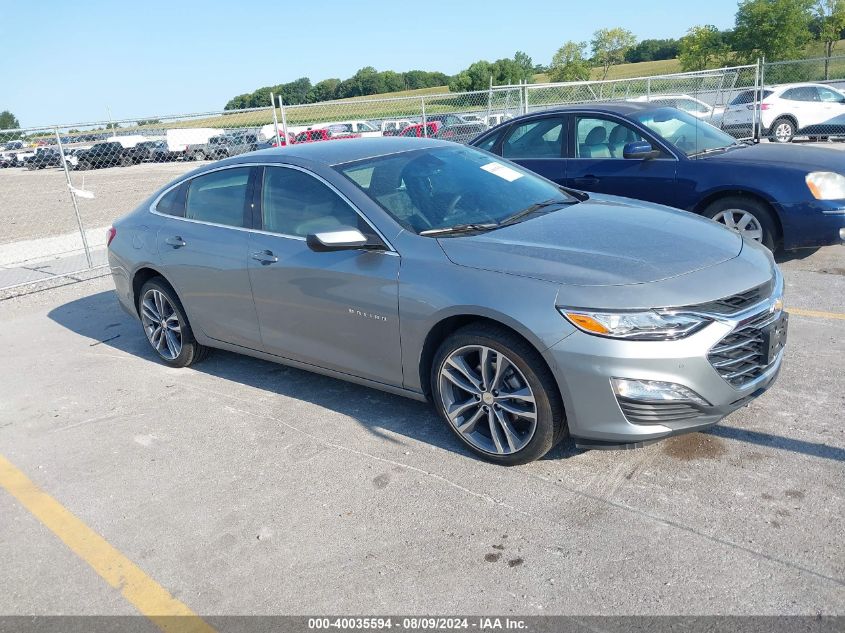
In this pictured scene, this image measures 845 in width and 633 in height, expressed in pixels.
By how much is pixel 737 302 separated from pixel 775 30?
45403mm

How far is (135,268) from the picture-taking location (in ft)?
18.2

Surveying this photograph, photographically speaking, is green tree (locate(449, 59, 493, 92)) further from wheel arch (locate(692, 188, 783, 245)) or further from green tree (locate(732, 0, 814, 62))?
wheel arch (locate(692, 188, 783, 245))

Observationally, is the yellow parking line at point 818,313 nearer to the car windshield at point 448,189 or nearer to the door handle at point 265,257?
the car windshield at point 448,189

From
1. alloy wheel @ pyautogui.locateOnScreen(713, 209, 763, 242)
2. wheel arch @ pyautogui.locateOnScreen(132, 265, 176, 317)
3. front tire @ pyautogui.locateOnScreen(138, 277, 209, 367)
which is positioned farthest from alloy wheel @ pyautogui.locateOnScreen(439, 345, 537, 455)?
alloy wheel @ pyautogui.locateOnScreen(713, 209, 763, 242)

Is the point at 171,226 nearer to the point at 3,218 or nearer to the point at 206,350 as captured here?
the point at 206,350

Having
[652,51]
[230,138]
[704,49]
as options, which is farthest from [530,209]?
[652,51]

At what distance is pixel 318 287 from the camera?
4.18 m

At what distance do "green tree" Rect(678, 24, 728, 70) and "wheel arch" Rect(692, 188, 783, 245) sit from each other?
151 ft

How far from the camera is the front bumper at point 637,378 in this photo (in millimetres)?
3129

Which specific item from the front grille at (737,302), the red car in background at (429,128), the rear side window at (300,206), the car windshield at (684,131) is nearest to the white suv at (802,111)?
the red car in background at (429,128)

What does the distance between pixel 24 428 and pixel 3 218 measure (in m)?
15.0

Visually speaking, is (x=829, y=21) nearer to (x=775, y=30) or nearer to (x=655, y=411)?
(x=775, y=30)

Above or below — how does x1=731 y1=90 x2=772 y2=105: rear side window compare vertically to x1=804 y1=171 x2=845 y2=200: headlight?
above

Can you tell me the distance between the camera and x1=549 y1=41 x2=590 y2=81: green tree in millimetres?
63281
